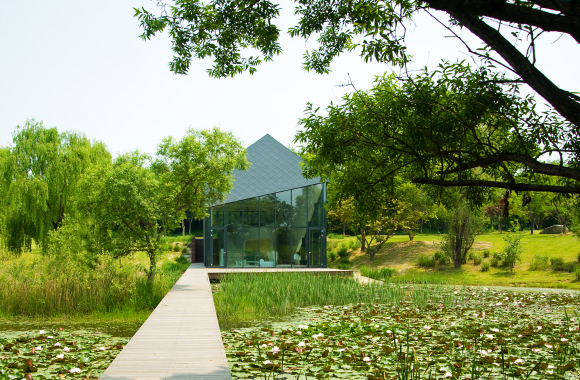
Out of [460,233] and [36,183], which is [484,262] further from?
[36,183]

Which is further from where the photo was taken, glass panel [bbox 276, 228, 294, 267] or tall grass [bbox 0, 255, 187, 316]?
glass panel [bbox 276, 228, 294, 267]

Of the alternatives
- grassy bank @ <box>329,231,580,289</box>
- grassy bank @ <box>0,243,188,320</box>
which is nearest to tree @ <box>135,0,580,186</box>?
grassy bank @ <box>0,243,188,320</box>

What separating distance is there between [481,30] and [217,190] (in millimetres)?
10904

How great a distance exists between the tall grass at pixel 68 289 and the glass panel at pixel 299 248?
8.02 meters

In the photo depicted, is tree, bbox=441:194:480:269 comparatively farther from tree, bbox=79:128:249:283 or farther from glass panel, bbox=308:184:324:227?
tree, bbox=79:128:249:283

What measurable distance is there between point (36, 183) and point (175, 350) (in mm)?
17229

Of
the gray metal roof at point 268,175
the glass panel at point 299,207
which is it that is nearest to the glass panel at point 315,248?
the glass panel at point 299,207

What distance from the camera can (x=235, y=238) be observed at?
712 inches

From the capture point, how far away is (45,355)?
545 cm

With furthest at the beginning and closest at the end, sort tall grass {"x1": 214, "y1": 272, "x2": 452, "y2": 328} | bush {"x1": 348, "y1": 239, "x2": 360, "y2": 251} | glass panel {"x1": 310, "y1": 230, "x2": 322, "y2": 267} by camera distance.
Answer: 1. bush {"x1": 348, "y1": 239, "x2": 360, "y2": 251}
2. glass panel {"x1": 310, "y1": 230, "x2": 322, "y2": 267}
3. tall grass {"x1": 214, "y1": 272, "x2": 452, "y2": 328}

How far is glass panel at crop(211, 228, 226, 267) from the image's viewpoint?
18.1 metres

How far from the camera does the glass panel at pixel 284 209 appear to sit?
Answer: 18297 millimetres

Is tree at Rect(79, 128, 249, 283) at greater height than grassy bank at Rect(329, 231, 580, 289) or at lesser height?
greater

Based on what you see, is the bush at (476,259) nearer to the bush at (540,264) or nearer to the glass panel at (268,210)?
the bush at (540,264)
